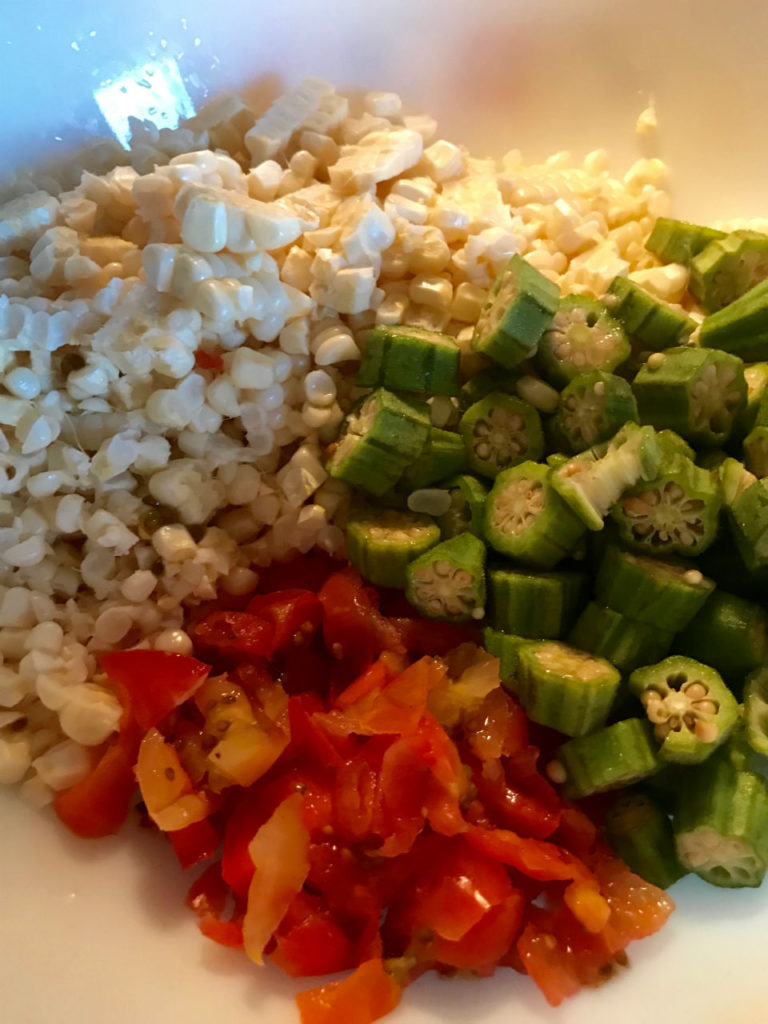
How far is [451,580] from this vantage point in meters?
2.30

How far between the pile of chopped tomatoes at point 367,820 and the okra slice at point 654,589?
15.3 inches

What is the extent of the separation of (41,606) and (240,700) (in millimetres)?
594

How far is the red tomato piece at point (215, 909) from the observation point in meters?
2.02

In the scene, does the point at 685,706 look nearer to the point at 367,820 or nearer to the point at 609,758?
the point at 609,758

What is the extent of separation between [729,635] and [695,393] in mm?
645

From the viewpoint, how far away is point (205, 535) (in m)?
2.46

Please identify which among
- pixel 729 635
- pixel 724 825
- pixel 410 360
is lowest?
pixel 724 825

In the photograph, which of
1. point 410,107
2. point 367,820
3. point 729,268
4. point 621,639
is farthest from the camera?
point 410,107

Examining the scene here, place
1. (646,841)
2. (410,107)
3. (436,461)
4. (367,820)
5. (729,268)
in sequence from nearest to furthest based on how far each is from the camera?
(367,820) → (646,841) → (436,461) → (729,268) → (410,107)

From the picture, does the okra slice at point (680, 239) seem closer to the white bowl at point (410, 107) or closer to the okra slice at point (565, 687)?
the white bowl at point (410, 107)

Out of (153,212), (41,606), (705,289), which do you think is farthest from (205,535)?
(705,289)

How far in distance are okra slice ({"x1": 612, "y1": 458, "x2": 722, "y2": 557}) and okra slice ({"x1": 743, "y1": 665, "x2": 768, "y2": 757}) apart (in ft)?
1.18

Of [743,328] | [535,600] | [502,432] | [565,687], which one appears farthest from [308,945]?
[743,328]

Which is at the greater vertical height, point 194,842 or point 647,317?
point 647,317
